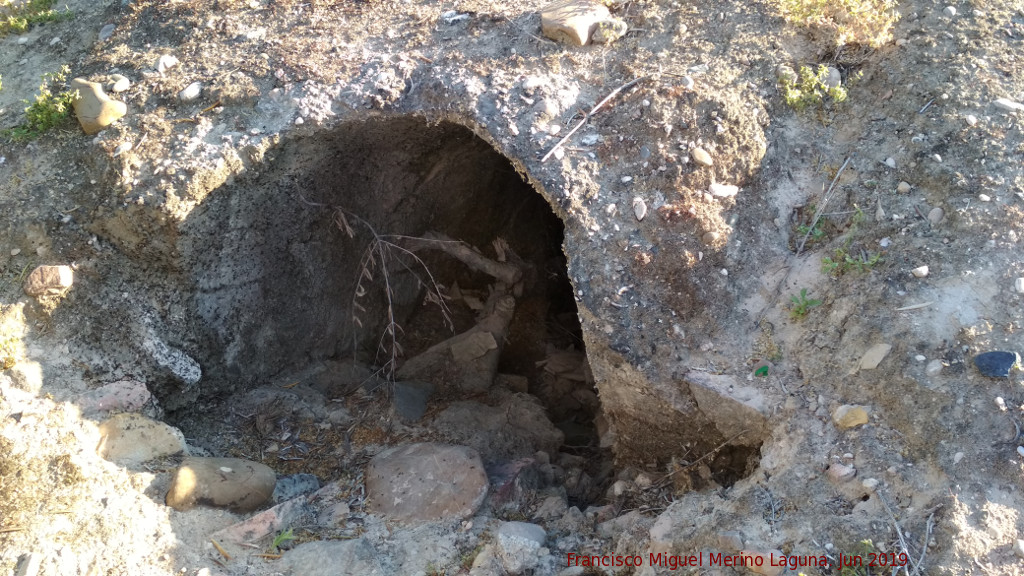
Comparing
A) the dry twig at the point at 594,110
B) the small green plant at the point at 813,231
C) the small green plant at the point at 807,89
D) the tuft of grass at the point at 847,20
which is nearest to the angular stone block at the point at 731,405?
the small green plant at the point at 813,231

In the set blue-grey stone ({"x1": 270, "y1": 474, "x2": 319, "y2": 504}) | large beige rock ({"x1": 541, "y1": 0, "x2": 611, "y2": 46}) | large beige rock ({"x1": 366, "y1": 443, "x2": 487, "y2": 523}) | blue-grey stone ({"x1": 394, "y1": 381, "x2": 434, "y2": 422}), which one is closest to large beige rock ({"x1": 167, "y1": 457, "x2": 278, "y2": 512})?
blue-grey stone ({"x1": 270, "y1": 474, "x2": 319, "y2": 504})

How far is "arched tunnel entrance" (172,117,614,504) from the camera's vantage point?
380 cm

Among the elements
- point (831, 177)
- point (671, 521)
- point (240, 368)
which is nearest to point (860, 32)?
point (831, 177)

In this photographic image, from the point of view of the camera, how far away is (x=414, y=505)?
10.9ft

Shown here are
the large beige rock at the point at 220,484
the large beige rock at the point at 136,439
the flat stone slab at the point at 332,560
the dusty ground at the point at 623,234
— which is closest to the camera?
the dusty ground at the point at 623,234

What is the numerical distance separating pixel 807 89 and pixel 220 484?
10.1 ft

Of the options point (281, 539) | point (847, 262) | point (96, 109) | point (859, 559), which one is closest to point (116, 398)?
point (281, 539)

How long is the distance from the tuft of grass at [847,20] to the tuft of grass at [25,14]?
4.11 meters

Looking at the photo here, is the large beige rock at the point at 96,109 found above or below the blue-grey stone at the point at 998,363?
above

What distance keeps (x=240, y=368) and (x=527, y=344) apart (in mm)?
1980

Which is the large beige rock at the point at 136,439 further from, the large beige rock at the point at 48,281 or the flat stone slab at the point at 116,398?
the large beige rock at the point at 48,281

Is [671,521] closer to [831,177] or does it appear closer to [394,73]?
[831,177]

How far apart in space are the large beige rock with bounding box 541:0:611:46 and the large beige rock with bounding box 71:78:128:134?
6.85 ft

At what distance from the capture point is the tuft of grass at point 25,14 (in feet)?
15.4
